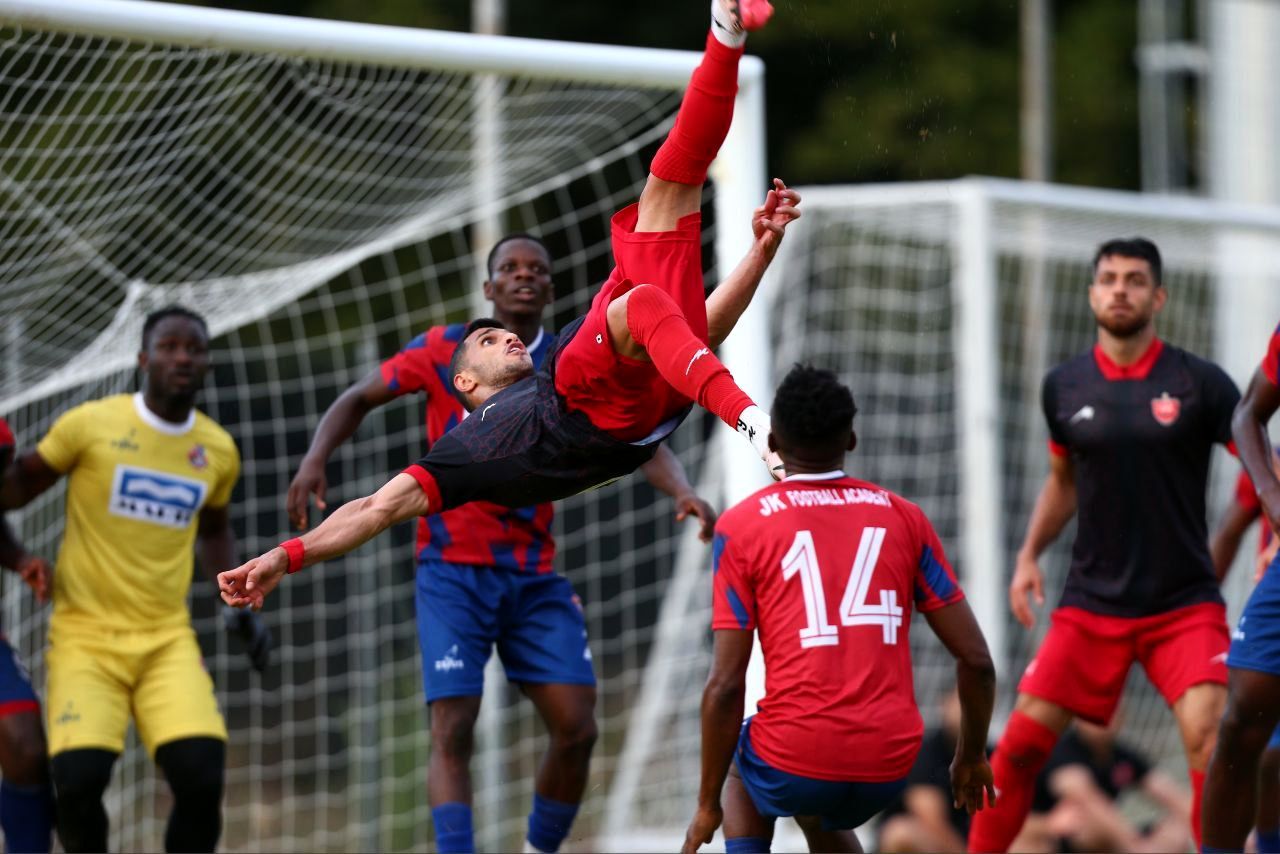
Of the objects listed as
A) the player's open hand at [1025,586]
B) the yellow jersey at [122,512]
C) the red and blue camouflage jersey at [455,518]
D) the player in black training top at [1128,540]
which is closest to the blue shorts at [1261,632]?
the player in black training top at [1128,540]

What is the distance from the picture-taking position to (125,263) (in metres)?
8.34

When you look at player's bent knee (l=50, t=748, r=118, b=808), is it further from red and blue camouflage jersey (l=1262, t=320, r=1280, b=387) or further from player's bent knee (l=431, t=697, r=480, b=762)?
red and blue camouflage jersey (l=1262, t=320, r=1280, b=387)

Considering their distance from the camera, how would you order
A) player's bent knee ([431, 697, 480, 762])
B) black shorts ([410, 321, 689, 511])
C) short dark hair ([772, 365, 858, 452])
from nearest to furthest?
1. short dark hair ([772, 365, 858, 452])
2. black shorts ([410, 321, 689, 511])
3. player's bent knee ([431, 697, 480, 762])

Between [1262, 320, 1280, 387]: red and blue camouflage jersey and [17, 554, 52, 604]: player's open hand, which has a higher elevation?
[1262, 320, 1280, 387]: red and blue camouflage jersey

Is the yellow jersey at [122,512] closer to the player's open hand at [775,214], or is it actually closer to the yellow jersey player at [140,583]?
the yellow jersey player at [140,583]

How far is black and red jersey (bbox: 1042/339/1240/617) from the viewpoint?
21.4ft

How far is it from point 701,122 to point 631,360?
758 millimetres

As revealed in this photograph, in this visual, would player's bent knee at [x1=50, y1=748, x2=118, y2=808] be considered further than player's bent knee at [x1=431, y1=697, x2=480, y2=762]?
Yes

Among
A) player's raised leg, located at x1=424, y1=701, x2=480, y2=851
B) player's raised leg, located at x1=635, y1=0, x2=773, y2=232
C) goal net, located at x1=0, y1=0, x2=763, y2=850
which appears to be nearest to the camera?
player's raised leg, located at x1=635, y1=0, x2=773, y2=232

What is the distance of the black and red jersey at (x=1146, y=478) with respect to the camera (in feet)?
21.4

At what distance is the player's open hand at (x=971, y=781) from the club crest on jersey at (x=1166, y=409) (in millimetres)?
1848

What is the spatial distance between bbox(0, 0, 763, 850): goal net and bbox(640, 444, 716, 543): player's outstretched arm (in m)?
1.21

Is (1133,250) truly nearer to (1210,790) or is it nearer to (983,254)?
(1210,790)

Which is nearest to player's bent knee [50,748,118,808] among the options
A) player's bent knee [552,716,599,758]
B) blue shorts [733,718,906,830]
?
player's bent knee [552,716,599,758]
